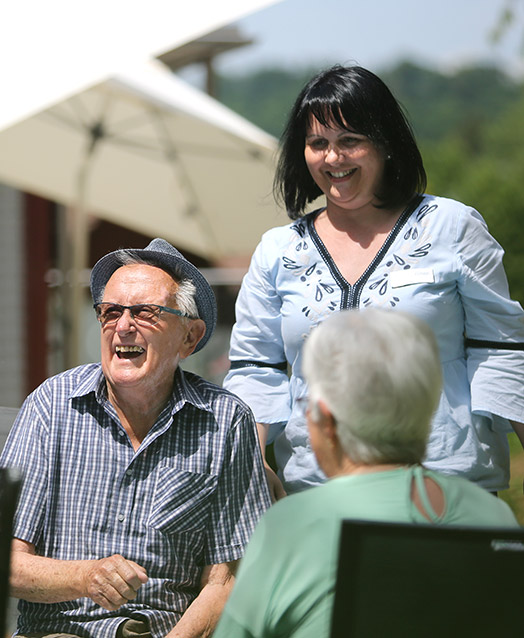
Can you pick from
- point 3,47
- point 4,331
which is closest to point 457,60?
point 4,331

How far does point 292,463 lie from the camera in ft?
8.24

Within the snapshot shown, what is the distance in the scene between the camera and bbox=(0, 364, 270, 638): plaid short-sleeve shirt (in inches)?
88.6

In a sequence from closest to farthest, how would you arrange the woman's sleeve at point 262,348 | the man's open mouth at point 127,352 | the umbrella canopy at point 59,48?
the man's open mouth at point 127,352, the woman's sleeve at point 262,348, the umbrella canopy at point 59,48

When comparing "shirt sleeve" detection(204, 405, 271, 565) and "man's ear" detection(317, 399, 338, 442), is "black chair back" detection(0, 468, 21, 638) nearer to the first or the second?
"man's ear" detection(317, 399, 338, 442)

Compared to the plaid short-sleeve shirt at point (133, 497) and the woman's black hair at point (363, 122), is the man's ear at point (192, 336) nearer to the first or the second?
the plaid short-sleeve shirt at point (133, 497)

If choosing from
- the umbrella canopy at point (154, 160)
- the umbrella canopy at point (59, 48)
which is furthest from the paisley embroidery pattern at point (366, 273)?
the umbrella canopy at point (154, 160)

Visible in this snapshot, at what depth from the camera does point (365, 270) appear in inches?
97.7

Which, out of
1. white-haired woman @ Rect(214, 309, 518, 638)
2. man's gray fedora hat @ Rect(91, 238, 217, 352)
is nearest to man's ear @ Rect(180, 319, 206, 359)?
man's gray fedora hat @ Rect(91, 238, 217, 352)

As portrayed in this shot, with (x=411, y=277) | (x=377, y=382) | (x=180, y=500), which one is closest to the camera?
(x=377, y=382)

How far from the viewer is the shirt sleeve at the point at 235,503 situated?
89.9 inches

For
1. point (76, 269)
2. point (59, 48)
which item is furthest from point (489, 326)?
point (76, 269)

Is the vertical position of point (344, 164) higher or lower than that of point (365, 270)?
higher

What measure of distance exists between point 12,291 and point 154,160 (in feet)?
9.90

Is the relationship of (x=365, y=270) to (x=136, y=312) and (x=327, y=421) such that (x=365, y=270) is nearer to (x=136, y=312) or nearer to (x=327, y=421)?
(x=136, y=312)
